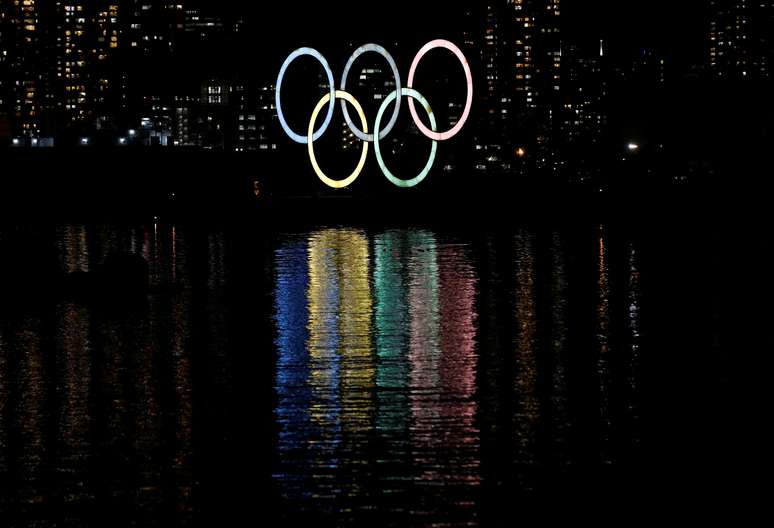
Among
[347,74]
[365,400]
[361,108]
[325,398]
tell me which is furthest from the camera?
[347,74]

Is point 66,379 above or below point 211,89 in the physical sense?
below

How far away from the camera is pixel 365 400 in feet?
81.1

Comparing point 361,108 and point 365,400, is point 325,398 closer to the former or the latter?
point 365,400

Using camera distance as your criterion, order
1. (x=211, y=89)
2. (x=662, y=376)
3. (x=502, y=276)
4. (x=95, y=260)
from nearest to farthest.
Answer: (x=662, y=376) → (x=502, y=276) → (x=95, y=260) → (x=211, y=89)

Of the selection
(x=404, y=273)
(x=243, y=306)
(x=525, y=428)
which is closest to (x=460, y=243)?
(x=404, y=273)

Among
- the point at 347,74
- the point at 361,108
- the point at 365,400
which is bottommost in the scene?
the point at 365,400

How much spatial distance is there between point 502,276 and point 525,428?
26.0 meters

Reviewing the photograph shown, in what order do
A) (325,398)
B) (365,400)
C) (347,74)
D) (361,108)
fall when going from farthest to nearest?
1. (347,74)
2. (361,108)
3. (325,398)
4. (365,400)

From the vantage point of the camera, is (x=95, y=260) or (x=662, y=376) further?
(x=95, y=260)

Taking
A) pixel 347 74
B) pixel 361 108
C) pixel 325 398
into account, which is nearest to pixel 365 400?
pixel 325 398

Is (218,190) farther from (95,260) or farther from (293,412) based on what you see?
(293,412)

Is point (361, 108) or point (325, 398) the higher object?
point (361, 108)

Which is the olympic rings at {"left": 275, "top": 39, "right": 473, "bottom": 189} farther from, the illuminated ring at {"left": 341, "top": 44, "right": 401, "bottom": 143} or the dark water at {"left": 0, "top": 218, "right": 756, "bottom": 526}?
the dark water at {"left": 0, "top": 218, "right": 756, "bottom": 526}

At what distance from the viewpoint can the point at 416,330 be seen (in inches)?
1339
